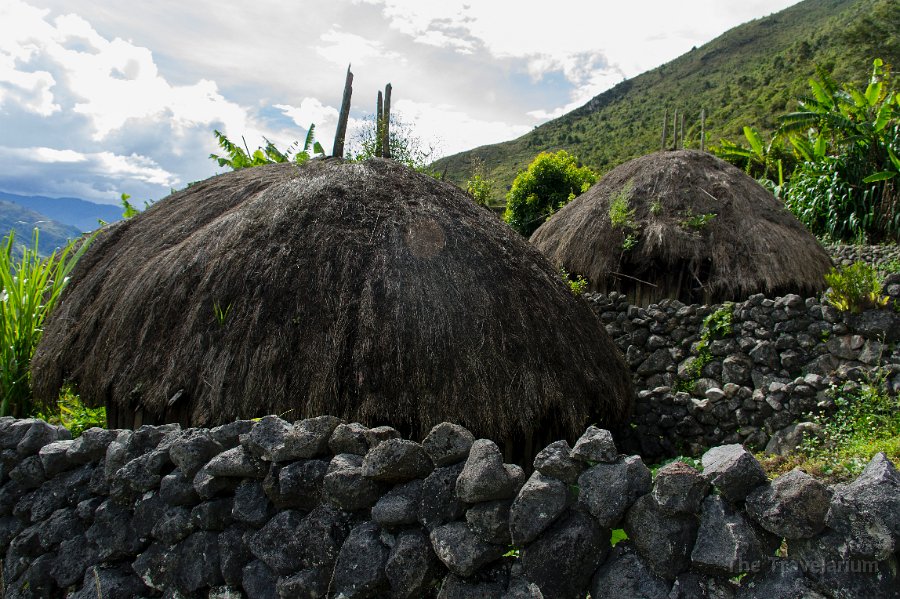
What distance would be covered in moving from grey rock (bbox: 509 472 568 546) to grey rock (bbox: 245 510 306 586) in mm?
1081

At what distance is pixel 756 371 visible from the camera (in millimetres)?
7227

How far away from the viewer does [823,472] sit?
4879mm

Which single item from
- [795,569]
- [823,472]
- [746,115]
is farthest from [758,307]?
[746,115]

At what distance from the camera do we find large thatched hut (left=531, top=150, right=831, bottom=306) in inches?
359

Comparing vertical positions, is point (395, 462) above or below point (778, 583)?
above

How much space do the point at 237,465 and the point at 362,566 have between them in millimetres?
845

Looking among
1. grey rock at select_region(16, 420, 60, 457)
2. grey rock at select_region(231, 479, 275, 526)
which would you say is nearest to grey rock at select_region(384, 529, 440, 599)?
grey rock at select_region(231, 479, 275, 526)

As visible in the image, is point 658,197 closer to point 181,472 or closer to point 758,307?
point 758,307

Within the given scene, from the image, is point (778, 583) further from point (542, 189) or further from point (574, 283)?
point (542, 189)

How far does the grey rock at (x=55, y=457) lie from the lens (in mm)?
3656

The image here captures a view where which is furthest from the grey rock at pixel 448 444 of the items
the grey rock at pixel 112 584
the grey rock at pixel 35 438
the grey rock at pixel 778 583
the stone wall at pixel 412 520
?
the grey rock at pixel 35 438

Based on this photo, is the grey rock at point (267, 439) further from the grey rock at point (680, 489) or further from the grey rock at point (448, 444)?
the grey rock at point (680, 489)

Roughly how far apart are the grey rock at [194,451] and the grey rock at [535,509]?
1.73 metres

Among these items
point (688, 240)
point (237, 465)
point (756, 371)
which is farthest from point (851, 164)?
point (237, 465)
